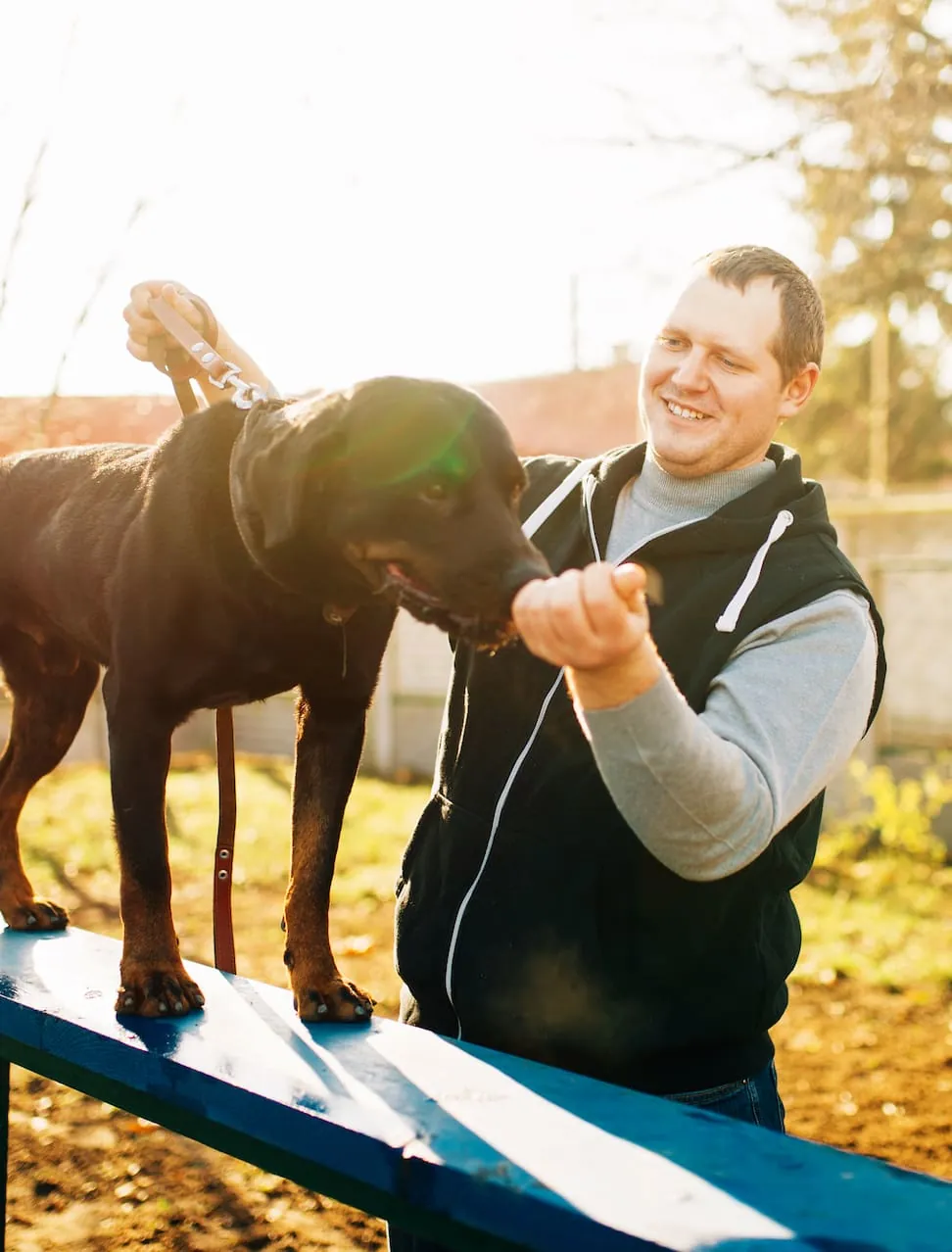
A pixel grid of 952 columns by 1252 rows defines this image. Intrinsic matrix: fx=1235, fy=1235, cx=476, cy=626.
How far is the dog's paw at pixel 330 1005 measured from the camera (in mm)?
2305

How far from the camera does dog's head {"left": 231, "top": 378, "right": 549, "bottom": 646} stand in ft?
6.34

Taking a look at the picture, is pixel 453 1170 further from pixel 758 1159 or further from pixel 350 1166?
pixel 758 1159

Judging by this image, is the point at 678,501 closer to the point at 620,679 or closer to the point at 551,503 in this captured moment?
the point at 551,503

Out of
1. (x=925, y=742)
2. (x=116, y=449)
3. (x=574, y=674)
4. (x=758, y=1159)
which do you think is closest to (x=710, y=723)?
(x=574, y=674)

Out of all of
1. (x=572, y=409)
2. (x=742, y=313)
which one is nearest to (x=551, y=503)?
(x=742, y=313)

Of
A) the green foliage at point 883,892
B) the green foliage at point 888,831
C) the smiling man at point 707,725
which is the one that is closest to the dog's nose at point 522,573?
the smiling man at point 707,725

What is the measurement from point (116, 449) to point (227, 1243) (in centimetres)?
242

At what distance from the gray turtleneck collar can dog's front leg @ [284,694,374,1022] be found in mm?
638

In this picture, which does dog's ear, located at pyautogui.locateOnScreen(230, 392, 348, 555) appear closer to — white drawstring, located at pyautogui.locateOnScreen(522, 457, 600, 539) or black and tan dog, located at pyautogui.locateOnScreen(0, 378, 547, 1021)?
black and tan dog, located at pyautogui.locateOnScreen(0, 378, 547, 1021)

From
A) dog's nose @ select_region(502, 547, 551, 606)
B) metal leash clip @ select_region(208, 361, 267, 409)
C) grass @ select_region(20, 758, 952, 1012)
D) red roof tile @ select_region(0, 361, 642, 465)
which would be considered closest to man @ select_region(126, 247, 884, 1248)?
dog's nose @ select_region(502, 547, 551, 606)

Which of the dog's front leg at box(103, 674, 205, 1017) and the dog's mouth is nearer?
the dog's mouth

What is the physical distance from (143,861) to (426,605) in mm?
794

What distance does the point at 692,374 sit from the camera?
7.84 feet

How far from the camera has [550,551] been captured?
2.53 metres
